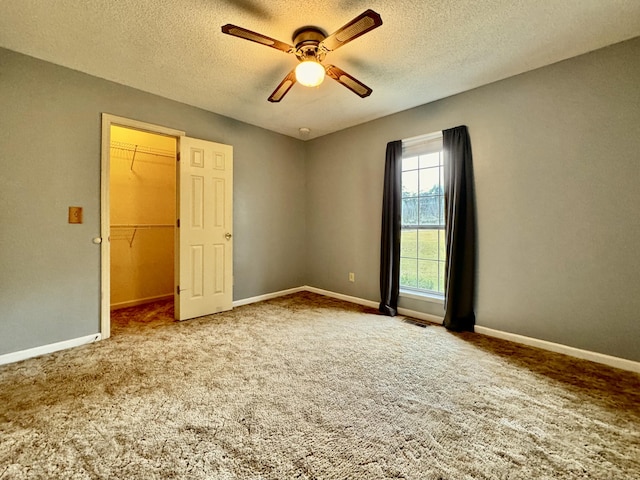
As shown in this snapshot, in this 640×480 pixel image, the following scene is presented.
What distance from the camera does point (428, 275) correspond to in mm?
3453

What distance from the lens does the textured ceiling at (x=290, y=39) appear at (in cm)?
187

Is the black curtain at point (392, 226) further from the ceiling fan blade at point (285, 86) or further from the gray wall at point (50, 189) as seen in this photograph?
the gray wall at point (50, 189)

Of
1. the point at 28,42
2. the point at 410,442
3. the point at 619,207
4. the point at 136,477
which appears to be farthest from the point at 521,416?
the point at 28,42

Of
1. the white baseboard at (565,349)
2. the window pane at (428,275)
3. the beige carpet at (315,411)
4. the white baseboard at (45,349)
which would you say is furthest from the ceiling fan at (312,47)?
the white baseboard at (45,349)

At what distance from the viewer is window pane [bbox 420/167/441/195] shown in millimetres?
3359

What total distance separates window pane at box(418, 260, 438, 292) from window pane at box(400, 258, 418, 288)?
6cm

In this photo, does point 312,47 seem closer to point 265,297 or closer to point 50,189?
point 50,189

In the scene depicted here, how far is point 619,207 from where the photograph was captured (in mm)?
2213

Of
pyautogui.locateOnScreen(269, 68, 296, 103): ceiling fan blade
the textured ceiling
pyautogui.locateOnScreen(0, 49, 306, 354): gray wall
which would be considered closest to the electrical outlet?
pyautogui.locateOnScreen(0, 49, 306, 354): gray wall

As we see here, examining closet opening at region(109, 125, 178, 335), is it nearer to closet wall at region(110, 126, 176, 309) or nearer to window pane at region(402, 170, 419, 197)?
closet wall at region(110, 126, 176, 309)

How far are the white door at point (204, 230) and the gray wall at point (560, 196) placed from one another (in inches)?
99.2

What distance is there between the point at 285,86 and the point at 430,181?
6.71 ft

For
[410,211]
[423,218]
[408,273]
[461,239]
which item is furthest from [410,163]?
[408,273]

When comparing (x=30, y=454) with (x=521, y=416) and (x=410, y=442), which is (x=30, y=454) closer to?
(x=410, y=442)
